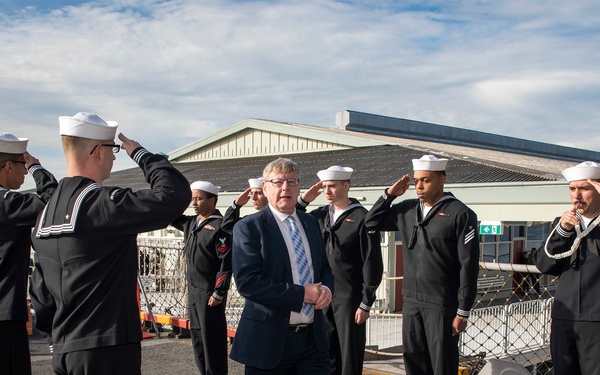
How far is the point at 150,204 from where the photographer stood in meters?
3.08

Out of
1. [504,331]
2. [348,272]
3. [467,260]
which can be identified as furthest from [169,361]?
[504,331]

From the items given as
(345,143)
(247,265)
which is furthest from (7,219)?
(345,143)

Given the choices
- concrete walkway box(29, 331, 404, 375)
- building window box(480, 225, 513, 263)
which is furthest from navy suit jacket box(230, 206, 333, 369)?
building window box(480, 225, 513, 263)

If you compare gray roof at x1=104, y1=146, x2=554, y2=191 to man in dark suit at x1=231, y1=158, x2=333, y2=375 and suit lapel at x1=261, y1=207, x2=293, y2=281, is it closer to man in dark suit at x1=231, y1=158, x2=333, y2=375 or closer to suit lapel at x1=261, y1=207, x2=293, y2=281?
man in dark suit at x1=231, y1=158, x2=333, y2=375

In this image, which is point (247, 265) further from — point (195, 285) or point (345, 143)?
point (345, 143)

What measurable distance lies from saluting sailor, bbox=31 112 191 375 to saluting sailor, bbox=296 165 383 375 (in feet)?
9.71

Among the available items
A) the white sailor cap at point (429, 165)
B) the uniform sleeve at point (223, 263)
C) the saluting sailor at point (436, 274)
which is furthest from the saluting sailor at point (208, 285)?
the white sailor cap at point (429, 165)

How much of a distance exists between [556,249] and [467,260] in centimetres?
69

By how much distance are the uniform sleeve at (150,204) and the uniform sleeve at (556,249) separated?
9.75 feet

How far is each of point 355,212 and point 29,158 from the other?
302cm

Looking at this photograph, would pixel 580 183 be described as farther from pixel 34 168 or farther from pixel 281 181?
pixel 34 168

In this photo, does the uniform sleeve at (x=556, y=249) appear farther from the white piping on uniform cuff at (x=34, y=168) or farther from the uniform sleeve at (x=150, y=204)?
the white piping on uniform cuff at (x=34, y=168)

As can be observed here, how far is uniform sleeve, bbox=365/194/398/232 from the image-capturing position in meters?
5.81

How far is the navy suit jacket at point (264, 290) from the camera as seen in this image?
3799 millimetres
